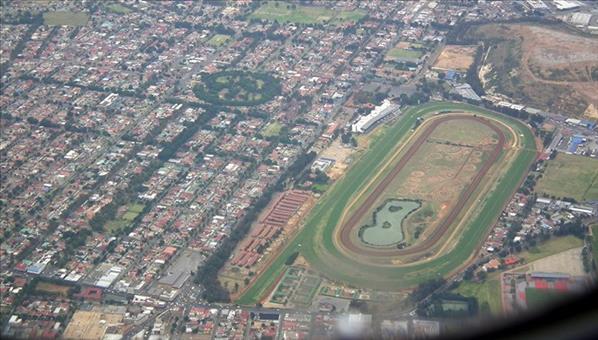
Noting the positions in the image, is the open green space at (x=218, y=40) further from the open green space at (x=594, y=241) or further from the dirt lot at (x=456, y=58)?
the open green space at (x=594, y=241)

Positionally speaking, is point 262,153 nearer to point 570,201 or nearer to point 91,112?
point 91,112

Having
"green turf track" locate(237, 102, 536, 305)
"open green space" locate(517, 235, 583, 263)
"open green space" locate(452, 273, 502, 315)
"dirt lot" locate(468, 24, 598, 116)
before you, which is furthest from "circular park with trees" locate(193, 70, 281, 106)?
"open green space" locate(452, 273, 502, 315)

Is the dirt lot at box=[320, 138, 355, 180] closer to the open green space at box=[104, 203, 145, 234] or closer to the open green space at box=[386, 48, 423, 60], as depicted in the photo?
the open green space at box=[104, 203, 145, 234]

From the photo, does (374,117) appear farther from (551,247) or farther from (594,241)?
(594,241)

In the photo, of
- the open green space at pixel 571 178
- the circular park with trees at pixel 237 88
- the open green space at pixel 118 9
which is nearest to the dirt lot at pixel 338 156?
the circular park with trees at pixel 237 88

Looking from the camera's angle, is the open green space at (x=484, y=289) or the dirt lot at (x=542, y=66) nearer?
the open green space at (x=484, y=289)

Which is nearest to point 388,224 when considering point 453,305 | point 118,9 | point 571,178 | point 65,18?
point 453,305

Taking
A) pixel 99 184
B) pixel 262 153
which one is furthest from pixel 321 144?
pixel 99 184
